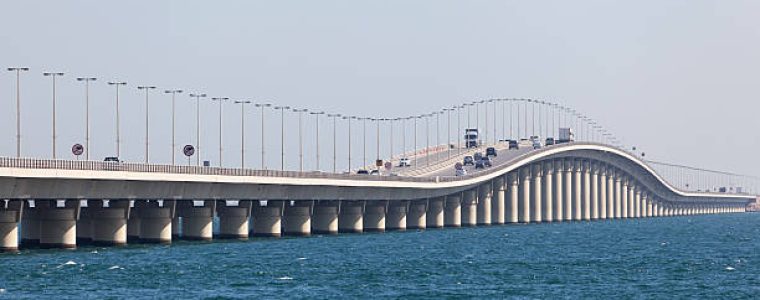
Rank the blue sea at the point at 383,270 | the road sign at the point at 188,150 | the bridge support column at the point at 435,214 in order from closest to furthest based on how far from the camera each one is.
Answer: the blue sea at the point at 383,270 → the road sign at the point at 188,150 → the bridge support column at the point at 435,214

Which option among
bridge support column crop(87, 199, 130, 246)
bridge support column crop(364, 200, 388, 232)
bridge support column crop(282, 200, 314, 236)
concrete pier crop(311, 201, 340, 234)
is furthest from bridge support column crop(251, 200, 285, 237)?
bridge support column crop(87, 199, 130, 246)

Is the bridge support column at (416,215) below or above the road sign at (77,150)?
below

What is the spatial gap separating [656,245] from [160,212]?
41.4m

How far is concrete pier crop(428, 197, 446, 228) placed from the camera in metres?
194

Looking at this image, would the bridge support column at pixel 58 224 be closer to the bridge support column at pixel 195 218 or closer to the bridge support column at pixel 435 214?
the bridge support column at pixel 195 218

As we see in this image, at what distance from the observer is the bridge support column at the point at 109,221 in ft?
395

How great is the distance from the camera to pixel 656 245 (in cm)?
13900

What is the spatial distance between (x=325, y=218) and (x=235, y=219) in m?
19.1

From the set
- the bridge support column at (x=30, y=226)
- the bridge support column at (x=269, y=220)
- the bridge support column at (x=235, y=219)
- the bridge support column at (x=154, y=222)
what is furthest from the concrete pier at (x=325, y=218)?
the bridge support column at (x=30, y=226)

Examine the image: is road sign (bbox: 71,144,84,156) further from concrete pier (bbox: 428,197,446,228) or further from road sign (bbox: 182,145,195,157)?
concrete pier (bbox: 428,197,446,228)

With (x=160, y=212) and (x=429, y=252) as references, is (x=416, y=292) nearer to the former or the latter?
(x=429, y=252)

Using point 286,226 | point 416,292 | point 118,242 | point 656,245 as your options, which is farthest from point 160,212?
point 416,292

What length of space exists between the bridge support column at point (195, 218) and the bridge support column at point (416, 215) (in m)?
54.6

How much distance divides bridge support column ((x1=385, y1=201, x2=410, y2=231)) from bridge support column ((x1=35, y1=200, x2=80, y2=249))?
69.5 meters
